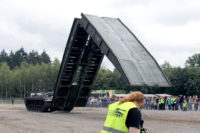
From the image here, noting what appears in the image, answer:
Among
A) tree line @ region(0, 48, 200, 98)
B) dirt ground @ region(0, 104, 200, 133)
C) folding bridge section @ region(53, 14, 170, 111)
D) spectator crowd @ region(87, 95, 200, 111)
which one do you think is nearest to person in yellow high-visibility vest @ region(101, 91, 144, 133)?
dirt ground @ region(0, 104, 200, 133)

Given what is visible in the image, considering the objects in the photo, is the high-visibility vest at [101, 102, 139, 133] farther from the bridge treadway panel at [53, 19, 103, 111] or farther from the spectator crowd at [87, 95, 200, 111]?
the spectator crowd at [87, 95, 200, 111]

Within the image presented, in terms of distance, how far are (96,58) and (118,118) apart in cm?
2013

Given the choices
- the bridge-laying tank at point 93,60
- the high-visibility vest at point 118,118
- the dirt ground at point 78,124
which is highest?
the bridge-laying tank at point 93,60

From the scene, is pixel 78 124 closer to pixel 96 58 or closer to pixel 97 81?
pixel 96 58

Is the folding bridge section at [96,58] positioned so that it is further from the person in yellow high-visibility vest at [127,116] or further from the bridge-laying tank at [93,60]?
the person in yellow high-visibility vest at [127,116]

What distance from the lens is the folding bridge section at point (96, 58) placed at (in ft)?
61.2

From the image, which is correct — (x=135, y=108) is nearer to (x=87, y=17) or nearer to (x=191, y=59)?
(x=87, y=17)

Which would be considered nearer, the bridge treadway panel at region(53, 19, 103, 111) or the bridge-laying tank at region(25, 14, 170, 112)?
the bridge-laying tank at region(25, 14, 170, 112)

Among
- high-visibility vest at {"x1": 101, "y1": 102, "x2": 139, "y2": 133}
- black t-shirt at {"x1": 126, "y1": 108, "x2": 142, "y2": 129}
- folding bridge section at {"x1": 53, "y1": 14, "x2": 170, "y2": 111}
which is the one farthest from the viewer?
folding bridge section at {"x1": 53, "y1": 14, "x2": 170, "y2": 111}

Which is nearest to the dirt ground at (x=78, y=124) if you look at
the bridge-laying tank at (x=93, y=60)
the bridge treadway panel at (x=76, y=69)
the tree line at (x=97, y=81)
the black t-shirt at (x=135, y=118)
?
the bridge-laying tank at (x=93, y=60)

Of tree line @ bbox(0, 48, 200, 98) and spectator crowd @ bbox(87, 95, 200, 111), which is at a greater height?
tree line @ bbox(0, 48, 200, 98)

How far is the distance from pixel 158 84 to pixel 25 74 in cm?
6807

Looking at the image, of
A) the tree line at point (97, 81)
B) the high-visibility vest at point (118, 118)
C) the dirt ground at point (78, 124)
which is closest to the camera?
the high-visibility vest at point (118, 118)

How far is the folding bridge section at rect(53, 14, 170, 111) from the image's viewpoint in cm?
1864
